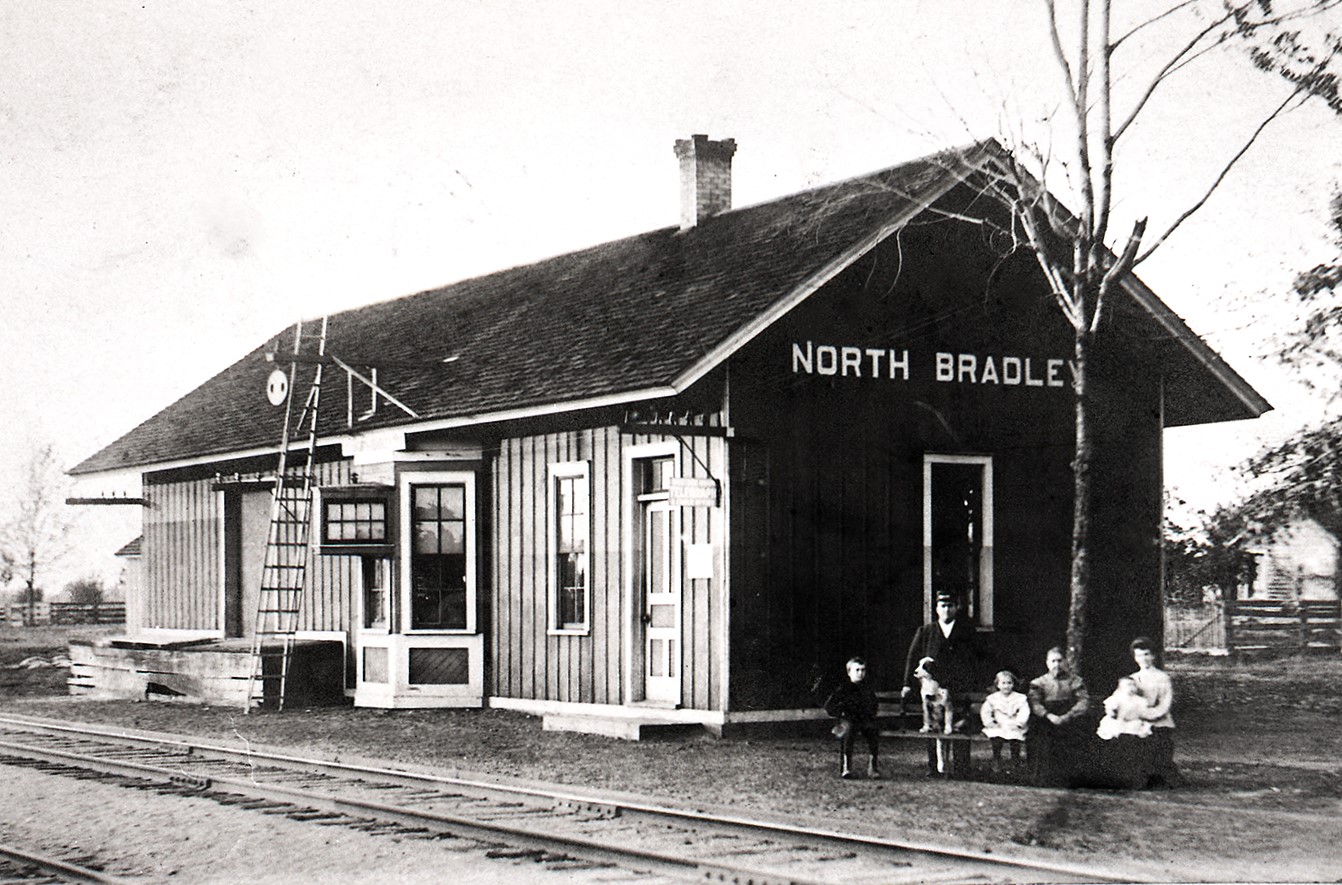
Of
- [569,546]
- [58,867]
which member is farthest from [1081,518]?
[58,867]

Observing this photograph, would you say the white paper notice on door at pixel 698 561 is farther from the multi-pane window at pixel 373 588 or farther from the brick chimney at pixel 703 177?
the brick chimney at pixel 703 177

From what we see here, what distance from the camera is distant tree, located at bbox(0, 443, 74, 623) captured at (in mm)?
48062

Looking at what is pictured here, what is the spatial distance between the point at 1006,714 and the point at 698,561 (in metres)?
4.18

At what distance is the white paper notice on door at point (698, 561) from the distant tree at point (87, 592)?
38.7m

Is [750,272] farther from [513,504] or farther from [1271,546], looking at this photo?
[1271,546]

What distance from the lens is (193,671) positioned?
20953 millimetres

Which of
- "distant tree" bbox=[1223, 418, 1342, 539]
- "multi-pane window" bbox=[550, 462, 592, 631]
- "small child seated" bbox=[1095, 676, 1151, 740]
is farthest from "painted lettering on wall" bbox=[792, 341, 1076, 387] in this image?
"small child seated" bbox=[1095, 676, 1151, 740]

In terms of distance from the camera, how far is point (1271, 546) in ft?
48.3

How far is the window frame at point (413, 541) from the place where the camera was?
1894 centimetres

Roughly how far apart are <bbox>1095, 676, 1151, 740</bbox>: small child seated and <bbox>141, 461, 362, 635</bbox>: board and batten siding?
1194 cm

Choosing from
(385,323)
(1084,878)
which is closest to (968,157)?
(1084,878)

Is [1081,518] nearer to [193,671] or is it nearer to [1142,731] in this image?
[1142,731]

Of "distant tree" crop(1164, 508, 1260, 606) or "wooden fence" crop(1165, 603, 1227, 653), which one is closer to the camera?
"distant tree" crop(1164, 508, 1260, 606)

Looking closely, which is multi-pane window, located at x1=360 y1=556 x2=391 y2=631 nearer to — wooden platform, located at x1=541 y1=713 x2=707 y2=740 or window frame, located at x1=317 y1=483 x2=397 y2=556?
window frame, located at x1=317 y1=483 x2=397 y2=556
